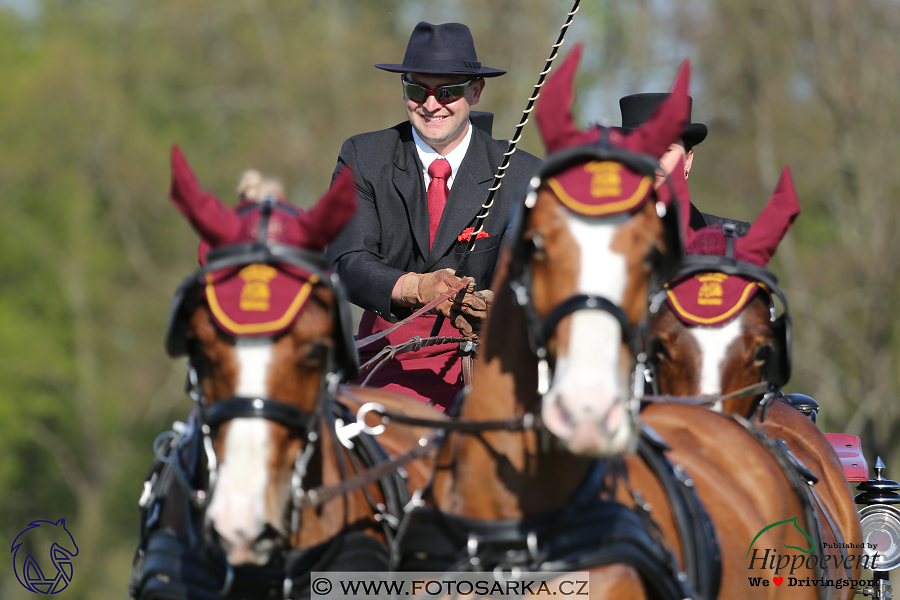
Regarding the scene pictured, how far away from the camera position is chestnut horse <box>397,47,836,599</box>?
288 cm

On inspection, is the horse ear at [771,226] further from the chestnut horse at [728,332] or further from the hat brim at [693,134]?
the hat brim at [693,134]

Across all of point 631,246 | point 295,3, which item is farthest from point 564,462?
point 295,3

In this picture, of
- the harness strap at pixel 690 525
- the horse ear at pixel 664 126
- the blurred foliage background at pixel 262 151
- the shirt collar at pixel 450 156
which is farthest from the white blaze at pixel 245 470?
the blurred foliage background at pixel 262 151

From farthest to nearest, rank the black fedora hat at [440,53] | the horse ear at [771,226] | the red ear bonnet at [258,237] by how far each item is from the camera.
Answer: the black fedora hat at [440,53] < the horse ear at [771,226] < the red ear bonnet at [258,237]

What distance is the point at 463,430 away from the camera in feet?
11.0

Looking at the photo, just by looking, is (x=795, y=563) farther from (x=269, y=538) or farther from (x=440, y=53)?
(x=440, y=53)

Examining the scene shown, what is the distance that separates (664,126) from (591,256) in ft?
1.62

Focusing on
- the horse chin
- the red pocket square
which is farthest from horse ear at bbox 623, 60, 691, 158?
the red pocket square

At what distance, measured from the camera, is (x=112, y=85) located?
2203 cm

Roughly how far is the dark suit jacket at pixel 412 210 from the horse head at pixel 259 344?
5.73 feet

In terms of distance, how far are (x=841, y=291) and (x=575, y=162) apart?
16.4 m

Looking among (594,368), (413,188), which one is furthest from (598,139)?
(413,188)

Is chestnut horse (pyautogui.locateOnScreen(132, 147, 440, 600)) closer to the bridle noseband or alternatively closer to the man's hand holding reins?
the man's hand holding reins

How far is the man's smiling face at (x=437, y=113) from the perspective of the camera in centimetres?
520
